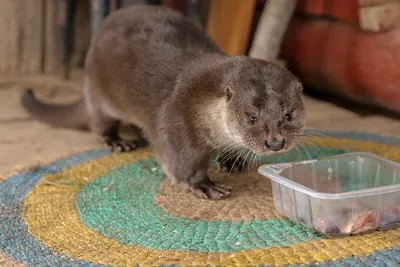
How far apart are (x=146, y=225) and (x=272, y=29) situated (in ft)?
5.16

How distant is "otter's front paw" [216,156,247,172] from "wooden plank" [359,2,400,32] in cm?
103

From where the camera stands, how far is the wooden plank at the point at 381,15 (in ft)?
8.80

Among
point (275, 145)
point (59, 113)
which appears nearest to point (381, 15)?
point (275, 145)

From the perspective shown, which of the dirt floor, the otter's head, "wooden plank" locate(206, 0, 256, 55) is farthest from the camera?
"wooden plank" locate(206, 0, 256, 55)

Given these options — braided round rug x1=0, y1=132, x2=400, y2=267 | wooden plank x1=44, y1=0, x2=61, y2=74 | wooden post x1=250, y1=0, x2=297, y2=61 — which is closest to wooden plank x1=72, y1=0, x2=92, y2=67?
wooden plank x1=44, y1=0, x2=61, y2=74

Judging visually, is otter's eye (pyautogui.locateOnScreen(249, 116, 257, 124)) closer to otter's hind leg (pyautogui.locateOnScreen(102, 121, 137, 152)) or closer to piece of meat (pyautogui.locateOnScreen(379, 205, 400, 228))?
piece of meat (pyautogui.locateOnScreen(379, 205, 400, 228))

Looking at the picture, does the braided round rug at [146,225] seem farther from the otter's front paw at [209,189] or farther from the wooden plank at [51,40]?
the wooden plank at [51,40]

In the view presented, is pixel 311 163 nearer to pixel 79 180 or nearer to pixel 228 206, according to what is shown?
pixel 228 206

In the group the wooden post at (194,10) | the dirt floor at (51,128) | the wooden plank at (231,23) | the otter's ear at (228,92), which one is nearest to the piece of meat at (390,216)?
the otter's ear at (228,92)

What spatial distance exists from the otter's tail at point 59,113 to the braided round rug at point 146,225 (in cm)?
37

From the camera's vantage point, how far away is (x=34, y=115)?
2.71 m

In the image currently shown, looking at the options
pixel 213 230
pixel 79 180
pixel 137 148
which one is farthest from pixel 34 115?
pixel 213 230

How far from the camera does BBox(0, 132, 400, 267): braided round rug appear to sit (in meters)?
1.43

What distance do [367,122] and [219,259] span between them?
5.23 ft
